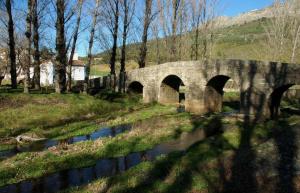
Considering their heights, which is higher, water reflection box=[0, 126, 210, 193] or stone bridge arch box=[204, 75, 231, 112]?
stone bridge arch box=[204, 75, 231, 112]

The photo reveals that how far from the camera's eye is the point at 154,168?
1628 centimetres

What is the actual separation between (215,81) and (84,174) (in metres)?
21.0

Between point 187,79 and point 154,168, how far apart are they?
857 inches

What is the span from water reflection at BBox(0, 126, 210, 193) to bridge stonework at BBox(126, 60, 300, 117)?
9.94m

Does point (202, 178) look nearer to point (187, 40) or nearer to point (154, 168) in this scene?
point (154, 168)

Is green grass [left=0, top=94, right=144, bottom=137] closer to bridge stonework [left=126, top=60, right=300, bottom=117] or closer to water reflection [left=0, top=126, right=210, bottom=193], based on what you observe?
bridge stonework [left=126, top=60, right=300, bottom=117]

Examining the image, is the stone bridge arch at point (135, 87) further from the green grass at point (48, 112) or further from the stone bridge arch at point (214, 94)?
the stone bridge arch at point (214, 94)

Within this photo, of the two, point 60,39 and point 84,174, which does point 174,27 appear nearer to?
point 60,39

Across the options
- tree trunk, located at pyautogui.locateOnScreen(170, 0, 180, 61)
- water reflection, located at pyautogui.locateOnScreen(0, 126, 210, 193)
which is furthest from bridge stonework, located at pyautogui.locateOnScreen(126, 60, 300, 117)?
water reflection, located at pyautogui.locateOnScreen(0, 126, 210, 193)

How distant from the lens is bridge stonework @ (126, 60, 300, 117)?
28469 millimetres

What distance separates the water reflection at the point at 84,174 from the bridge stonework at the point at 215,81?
9.94 metres

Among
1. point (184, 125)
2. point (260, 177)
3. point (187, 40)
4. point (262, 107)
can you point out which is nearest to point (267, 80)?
point (262, 107)

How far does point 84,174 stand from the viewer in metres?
17.3

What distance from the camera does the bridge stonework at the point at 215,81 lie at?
28.5m
